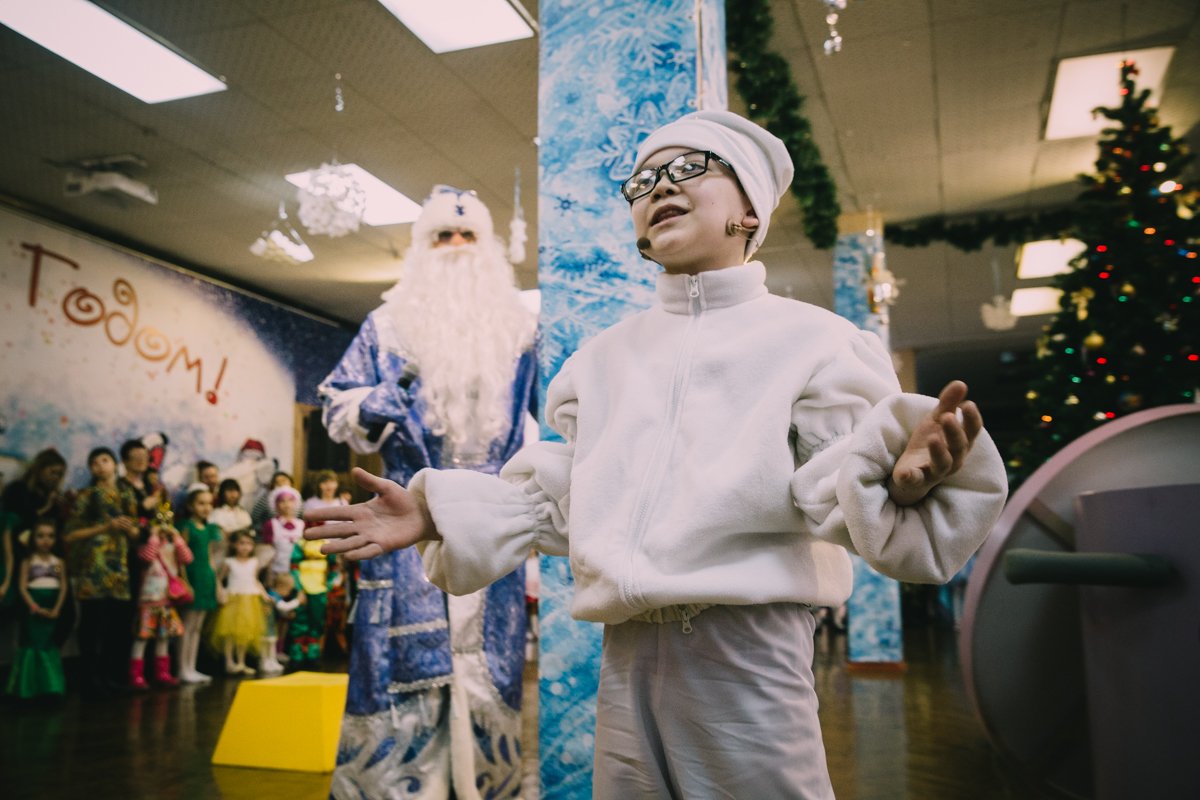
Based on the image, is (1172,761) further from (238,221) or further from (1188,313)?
(238,221)

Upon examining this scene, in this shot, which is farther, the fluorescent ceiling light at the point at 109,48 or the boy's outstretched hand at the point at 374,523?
the fluorescent ceiling light at the point at 109,48

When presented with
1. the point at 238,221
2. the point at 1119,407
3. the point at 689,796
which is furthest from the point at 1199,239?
the point at 238,221

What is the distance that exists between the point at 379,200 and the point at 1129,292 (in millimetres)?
5132

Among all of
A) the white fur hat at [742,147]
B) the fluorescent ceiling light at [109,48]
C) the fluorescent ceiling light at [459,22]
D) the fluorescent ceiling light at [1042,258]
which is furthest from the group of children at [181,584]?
the fluorescent ceiling light at [1042,258]

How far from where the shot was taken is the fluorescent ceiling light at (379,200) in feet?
21.1

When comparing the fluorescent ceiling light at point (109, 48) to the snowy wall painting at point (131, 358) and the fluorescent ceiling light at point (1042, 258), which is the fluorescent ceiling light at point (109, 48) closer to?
the snowy wall painting at point (131, 358)

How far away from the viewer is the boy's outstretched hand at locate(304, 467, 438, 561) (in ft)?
3.85

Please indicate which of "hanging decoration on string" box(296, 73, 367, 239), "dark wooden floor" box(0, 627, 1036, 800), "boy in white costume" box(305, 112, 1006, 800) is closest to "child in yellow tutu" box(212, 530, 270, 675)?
"dark wooden floor" box(0, 627, 1036, 800)

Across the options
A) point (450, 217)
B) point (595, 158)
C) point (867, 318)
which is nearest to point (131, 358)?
point (450, 217)

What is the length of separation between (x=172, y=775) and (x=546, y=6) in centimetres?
317

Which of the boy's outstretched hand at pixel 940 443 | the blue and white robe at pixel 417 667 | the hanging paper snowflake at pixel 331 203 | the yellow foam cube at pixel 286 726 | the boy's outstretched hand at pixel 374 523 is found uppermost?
the hanging paper snowflake at pixel 331 203

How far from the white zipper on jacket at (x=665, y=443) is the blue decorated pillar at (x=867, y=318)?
18.8 feet

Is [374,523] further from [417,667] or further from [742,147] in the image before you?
[417,667]

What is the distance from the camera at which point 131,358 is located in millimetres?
7848
